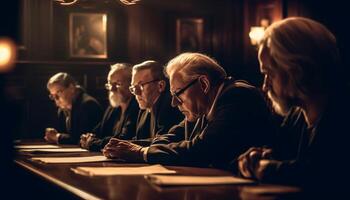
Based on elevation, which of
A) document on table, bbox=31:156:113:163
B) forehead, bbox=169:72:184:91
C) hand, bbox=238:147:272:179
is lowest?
document on table, bbox=31:156:113:163

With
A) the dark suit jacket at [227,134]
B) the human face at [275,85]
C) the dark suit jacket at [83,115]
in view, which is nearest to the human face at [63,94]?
the dark suit jacket at [83,115]

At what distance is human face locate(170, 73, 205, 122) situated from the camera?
3670 millimetres

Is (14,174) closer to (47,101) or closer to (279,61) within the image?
(279,61)

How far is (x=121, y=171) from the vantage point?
3.04 m

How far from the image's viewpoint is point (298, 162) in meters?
2.26

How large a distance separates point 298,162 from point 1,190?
131 cm

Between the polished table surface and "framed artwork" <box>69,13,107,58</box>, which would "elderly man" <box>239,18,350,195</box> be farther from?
"framed artwork" <box>69,13,107,58</box>

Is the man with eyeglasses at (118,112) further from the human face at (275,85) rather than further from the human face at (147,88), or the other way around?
the human face at (275,85)

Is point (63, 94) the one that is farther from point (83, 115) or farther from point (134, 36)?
point (134, 36)

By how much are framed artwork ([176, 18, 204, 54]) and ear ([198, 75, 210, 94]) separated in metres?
7.60

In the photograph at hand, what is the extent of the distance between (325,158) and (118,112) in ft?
14.3

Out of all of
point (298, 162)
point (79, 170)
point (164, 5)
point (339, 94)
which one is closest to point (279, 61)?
point (339, 94)

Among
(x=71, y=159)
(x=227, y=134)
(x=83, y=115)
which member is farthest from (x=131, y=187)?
(x=83, y=115)

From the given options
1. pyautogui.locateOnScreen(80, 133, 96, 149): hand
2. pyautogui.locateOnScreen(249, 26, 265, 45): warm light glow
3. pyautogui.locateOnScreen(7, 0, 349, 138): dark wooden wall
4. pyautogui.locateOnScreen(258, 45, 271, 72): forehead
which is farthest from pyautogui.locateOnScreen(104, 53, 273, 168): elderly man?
pyautogui.locateOnScreen(249, 26, 265, 45): warm light glow
